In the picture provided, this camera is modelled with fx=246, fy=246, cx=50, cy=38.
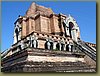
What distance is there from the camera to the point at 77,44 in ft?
28.3

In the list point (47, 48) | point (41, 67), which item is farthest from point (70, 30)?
point (41, 67)

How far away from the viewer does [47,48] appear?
7695mm

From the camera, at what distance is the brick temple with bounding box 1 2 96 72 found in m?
5.95

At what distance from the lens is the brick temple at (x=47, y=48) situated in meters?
5.95

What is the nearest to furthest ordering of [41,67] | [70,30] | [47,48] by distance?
[41,67] < [47,48] < [70,30]

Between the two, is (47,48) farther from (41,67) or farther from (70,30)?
(70,30)

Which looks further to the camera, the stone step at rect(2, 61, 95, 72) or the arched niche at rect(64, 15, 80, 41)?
the arched niche at rect(64, 15, 80, 41)

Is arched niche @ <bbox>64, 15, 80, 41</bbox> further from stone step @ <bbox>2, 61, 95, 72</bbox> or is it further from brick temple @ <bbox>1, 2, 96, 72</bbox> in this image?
stone step @ <bbox>2, 61, 95, 72</bbox>

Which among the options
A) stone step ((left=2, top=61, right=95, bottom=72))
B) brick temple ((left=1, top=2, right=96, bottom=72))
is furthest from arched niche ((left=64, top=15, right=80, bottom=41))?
stone step ((left=2, top=61, right=95, bottom=72))

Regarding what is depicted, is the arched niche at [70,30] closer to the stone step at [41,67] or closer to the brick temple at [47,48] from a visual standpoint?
the brick temple at [47,48]

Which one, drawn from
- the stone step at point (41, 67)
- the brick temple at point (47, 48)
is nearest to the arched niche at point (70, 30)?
the brick temple at point (47, 48)

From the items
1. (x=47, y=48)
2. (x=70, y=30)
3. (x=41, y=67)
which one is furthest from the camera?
(x=70, y=30)

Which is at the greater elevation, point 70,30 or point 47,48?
point 70,30

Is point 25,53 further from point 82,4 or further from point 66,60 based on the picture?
point 82,4
